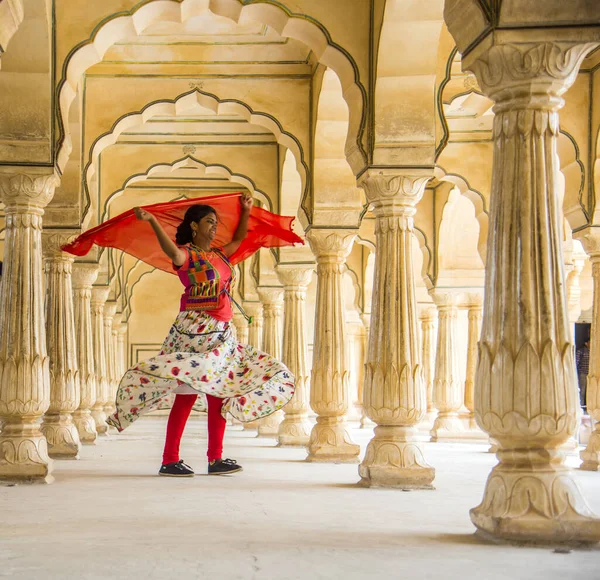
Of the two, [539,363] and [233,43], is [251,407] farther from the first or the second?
[233,43]

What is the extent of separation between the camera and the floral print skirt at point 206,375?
771cm

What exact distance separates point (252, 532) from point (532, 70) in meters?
2.95

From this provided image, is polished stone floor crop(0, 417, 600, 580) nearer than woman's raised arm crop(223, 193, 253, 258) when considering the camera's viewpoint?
Yes

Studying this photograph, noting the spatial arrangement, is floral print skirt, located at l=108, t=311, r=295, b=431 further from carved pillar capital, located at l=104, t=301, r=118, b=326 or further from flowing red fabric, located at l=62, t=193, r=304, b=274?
carved pillar capital, located at l=104, t=301, r=118, b=326

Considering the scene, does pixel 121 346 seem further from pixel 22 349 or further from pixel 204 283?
pixel 204 283

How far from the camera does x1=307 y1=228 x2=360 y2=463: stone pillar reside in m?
11.6

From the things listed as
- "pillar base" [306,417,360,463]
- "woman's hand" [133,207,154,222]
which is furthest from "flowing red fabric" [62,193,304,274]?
"pillar base" [306,417,360,463]

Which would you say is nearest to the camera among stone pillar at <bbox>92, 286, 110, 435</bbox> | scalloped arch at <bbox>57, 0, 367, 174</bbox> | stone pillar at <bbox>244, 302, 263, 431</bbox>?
scalloped arch at <bbox>57, 0, 367, 174</bbox>

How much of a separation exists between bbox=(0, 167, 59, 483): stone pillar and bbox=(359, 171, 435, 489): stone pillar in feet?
9.75

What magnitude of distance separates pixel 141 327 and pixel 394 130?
979 inches

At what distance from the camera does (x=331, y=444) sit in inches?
455

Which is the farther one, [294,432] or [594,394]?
[294,432]

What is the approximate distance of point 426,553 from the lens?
454cm

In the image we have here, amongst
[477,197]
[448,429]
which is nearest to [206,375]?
[477,197]
